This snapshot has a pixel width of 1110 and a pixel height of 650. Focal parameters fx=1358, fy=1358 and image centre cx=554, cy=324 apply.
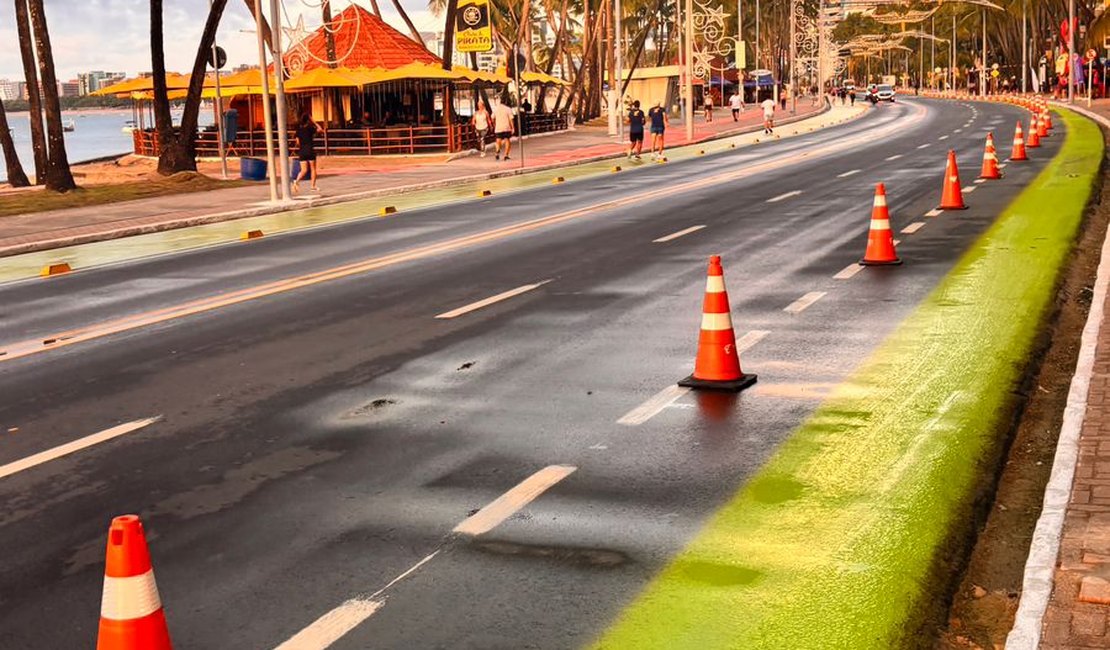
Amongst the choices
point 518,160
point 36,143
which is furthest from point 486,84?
point 36,143

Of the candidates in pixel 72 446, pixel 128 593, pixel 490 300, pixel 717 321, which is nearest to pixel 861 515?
pixel 717 321

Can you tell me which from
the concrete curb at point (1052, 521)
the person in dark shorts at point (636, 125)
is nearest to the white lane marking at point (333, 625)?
the concrete curb at point (1052, 521)

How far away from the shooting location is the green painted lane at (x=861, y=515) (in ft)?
17.3

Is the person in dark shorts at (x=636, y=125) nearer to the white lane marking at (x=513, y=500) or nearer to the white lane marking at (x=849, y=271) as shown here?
the white lane marking at (x=849, y=271)

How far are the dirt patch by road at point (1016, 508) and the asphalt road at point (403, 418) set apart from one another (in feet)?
4.23

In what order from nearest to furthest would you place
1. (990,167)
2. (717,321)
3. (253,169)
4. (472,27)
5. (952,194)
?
(717,321)
(952,194)
(990,167)
(253,169)
(472,27)

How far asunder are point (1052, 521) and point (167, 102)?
118 feet

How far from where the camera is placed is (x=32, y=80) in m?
37.7

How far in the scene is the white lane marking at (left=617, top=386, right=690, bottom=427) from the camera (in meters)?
8.62

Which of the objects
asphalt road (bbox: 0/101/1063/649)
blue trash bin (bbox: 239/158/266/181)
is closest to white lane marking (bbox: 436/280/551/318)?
asphalt road (bbox: 0/101/1063/649)

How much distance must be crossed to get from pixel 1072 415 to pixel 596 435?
285 cm

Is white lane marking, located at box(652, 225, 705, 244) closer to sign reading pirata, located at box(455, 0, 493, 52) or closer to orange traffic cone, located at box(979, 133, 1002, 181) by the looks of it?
orange traffic cone, located at box(979, 133, 1002, 181)

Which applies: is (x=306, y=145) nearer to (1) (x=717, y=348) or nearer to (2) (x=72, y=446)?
(1) (x=717, y=348)

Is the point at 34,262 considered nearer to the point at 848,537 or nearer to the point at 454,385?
the point at 454,385
